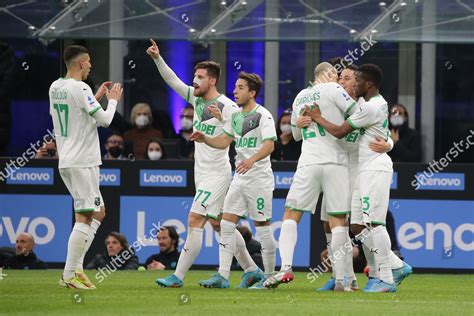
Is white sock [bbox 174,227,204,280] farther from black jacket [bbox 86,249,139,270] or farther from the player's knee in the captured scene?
black jacket [bbox 86,249,139,270]

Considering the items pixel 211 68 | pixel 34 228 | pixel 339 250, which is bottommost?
pixel 34 228

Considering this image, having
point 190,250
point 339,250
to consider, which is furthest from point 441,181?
point 190,250

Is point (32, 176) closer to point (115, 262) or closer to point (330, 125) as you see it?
point (115, 262)

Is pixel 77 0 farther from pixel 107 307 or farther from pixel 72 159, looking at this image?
pixel 107 307

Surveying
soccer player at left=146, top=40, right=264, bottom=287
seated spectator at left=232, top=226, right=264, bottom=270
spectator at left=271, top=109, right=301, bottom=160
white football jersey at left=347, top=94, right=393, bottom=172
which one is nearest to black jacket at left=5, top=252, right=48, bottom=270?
seated spectator at left=232, top=226, right=264, bottom=270

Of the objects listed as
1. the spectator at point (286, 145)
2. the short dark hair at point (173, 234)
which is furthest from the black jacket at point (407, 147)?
the short dark hair at point (173, 234)

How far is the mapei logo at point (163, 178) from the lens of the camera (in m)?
19.3

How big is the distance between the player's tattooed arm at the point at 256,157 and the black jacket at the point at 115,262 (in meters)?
4.92

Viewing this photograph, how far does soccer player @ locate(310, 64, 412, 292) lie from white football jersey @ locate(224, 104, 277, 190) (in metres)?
0.55

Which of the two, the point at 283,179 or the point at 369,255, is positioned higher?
the point at 283,179

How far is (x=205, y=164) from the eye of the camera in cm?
Answer: 1430

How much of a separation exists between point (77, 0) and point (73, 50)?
5.52 meters

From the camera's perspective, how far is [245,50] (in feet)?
71.5

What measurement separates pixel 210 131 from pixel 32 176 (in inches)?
227
